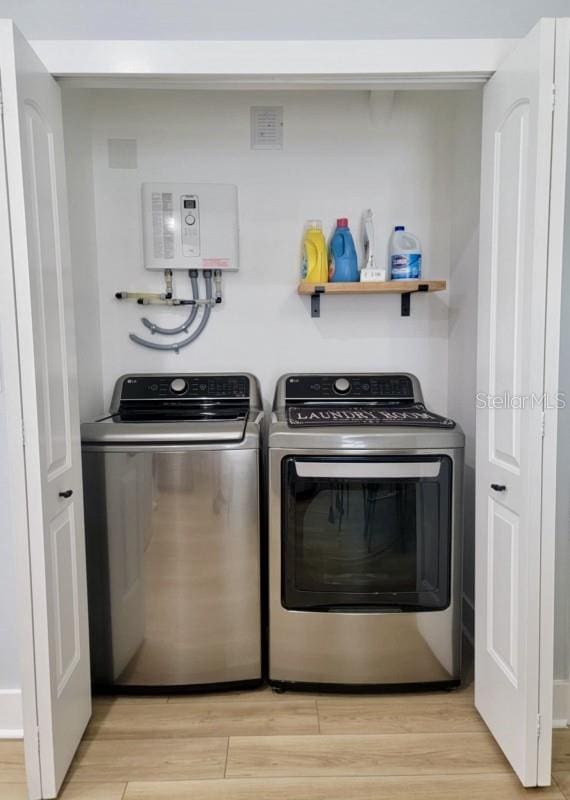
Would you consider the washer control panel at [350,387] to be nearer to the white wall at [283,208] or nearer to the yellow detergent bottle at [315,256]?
the white wall at [283,208]

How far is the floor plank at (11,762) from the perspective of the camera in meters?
1.53

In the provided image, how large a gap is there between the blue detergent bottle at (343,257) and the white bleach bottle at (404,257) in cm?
16

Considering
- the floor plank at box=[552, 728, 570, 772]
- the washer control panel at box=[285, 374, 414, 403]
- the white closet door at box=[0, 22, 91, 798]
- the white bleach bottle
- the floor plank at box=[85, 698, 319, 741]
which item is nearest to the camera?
the white closet door at box=[0, 22, 91, 798]

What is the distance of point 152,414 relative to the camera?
213 cm

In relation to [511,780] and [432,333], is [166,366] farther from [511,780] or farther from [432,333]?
[511,780]

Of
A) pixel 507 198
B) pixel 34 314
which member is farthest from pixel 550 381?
pixel 34 314

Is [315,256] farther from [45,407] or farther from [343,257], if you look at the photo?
[45,407]

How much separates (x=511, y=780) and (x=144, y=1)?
2.45 m

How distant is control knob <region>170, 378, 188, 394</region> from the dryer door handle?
0.68 meters

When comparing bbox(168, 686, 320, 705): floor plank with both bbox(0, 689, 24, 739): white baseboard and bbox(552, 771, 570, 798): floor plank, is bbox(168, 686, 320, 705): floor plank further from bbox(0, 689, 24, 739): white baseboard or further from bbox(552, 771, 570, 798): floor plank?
bbox(552, 771, 570, 798): floor plank

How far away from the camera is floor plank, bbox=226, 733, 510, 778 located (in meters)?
1.52

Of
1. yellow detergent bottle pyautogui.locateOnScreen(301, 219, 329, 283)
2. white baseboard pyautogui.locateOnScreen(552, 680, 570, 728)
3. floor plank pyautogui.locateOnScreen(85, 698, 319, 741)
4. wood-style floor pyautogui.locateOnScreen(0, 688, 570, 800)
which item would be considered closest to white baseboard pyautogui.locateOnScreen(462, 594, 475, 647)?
wood-style floor pyautogui.locateOnScreen(0, 688, 570, 800)

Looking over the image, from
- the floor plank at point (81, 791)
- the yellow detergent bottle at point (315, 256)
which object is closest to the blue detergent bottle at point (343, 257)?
the yellow detergent bottle at point (315, 256)

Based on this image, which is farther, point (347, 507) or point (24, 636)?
point (347, 507)
